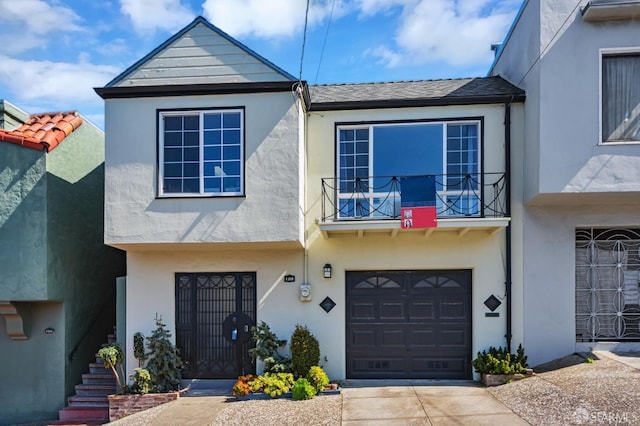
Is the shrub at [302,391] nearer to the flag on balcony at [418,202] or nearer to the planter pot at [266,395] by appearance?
the planter pot at [266,395]

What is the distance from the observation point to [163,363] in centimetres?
812

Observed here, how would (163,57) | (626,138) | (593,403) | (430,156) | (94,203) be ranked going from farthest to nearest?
(94,203), (430,156), (163,57), (626,138), (593,403)

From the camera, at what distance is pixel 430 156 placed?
8.68 meters

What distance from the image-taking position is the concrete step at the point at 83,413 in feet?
27.9

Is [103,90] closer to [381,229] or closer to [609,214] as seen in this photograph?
[381,229]

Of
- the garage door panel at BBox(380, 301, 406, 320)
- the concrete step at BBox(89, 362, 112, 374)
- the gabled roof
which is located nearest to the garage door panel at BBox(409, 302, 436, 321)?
the garage door panel at BBox(380, 301, 406, 320)

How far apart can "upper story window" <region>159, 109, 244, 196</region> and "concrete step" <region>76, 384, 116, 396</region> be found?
4445 mm

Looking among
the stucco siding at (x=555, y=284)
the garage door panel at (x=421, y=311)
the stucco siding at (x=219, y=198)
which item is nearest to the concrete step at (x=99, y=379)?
the stucco siding at (x=219, y=198)

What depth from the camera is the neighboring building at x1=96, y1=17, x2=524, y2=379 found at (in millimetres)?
8016

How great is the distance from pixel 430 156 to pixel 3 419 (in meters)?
10.5

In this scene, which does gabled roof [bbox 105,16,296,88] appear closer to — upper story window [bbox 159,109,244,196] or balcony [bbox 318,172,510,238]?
upper story window [bbox 159,109,244,196]

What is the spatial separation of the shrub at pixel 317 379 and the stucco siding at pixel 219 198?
2.37 metres

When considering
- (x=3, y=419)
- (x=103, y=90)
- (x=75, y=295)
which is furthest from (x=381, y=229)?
(x=3, y=419)

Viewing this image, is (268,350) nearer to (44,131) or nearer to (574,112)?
(44,131)
